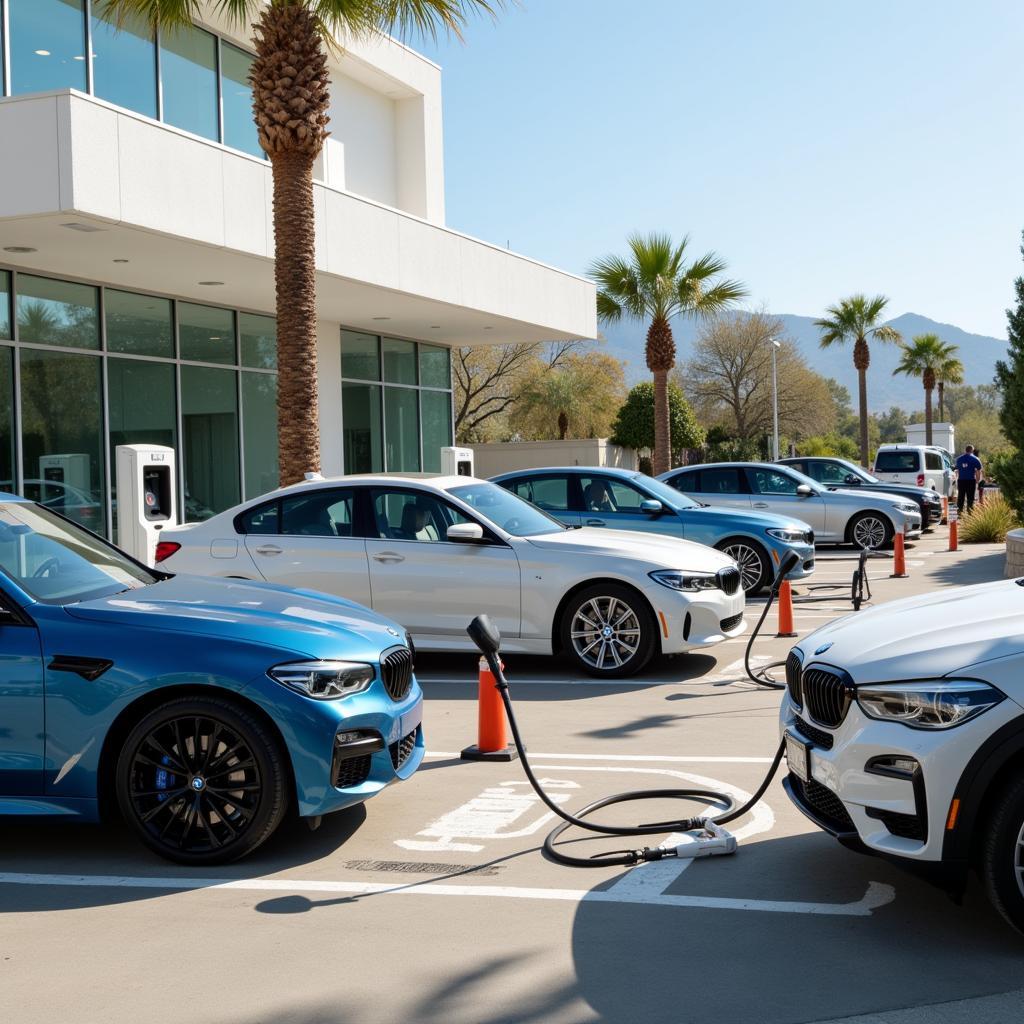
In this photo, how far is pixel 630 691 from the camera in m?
9.48

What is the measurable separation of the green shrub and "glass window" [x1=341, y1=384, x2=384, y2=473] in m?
11.1

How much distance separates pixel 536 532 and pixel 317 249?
8.04m

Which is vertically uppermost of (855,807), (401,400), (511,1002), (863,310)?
(863,310)

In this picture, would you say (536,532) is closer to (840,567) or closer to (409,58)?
(840,567)

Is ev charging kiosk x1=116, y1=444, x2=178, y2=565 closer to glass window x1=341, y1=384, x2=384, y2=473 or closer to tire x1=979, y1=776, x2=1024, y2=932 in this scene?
glass window x1=341, y1=384, x2=384, y2=473

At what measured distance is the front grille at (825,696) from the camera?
4.55 m

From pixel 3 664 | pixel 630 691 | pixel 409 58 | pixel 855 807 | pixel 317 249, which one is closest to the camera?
pixel 855 807

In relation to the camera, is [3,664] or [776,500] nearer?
[3,664]

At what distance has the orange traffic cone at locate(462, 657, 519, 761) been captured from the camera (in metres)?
7.15

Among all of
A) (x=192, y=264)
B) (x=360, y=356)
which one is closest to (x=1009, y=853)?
(x=192, y=264)

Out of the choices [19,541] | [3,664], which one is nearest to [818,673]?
[3,664]

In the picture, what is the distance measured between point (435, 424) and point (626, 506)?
13.9 m

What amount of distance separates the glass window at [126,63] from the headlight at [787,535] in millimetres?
10353

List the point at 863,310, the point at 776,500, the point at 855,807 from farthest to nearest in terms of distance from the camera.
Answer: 1. the point at 863,310
2. the point at 776,500
3. the point at 855,807
